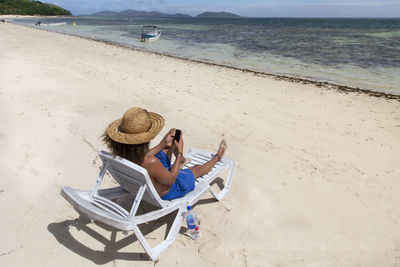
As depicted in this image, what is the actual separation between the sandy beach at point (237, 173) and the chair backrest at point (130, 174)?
0.62m

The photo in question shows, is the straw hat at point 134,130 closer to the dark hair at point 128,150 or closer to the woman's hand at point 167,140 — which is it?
the dark hair at point 128,150

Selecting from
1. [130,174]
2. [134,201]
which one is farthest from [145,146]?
[134,201]

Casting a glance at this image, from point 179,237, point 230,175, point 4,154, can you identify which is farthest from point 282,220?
point 4,154

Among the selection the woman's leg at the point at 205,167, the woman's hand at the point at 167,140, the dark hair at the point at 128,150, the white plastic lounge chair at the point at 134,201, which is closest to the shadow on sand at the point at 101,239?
the white plastic lounge chair at the point at 134,201

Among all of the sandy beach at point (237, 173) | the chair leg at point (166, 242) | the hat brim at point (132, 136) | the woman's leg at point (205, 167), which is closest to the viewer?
the hat brim at point (132, 136)

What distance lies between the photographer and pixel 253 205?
3465mm

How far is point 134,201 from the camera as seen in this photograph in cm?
235

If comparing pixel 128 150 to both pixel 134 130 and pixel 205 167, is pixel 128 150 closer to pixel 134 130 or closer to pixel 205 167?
pixel 134 130

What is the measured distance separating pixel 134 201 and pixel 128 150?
455mm

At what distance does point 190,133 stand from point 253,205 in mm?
2350

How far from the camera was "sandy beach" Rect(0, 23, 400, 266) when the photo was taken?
274 cm

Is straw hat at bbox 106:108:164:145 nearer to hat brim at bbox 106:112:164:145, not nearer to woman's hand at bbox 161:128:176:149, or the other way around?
hat brim at bbox 106:112:164:145

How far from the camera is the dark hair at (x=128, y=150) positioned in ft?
7.53

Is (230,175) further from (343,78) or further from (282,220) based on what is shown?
(343,78)
